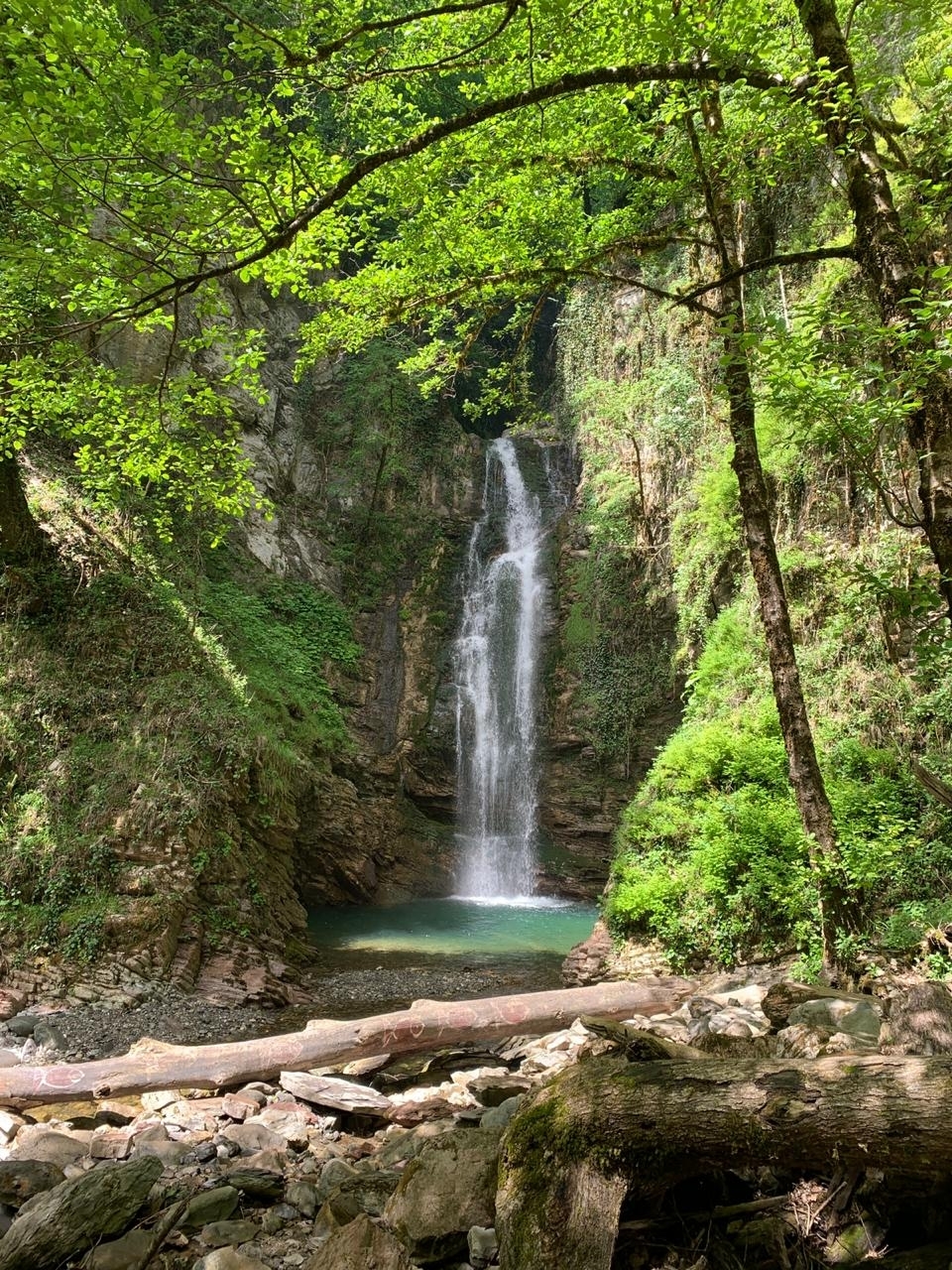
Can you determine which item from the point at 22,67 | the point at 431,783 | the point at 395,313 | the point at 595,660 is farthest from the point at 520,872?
the point at 22,67

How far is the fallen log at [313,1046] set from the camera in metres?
4.68

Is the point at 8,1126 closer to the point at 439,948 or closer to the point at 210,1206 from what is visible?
the point at 210,1206

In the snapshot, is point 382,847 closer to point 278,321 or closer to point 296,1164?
point 296,1164

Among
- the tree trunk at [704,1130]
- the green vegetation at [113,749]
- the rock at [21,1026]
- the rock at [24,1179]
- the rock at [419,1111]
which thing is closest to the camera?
the tree trunk at [704,1130]

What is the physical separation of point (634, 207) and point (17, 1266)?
800cm

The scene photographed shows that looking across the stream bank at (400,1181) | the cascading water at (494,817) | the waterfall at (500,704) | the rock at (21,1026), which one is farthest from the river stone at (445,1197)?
the waterfall at (500,704)

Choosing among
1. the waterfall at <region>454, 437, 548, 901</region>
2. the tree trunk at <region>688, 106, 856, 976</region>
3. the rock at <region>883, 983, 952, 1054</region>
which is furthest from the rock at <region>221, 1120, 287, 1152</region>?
the waterfall at <region>454, 437, 548, 901</region>

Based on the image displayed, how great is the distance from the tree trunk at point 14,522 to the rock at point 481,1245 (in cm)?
984

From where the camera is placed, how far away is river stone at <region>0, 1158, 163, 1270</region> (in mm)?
2594

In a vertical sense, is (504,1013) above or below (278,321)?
below

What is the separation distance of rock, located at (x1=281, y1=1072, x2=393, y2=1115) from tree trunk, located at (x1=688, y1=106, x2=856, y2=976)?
356 cm

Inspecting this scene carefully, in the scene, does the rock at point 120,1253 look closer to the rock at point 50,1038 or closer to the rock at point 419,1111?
the rock at point 419,1111

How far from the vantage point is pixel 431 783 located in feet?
57.8

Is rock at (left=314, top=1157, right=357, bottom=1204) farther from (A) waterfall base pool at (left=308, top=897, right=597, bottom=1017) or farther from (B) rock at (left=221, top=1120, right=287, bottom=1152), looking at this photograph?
(A) waterfall base pool at (left=308, top=897, right=597, bottom=1017)
